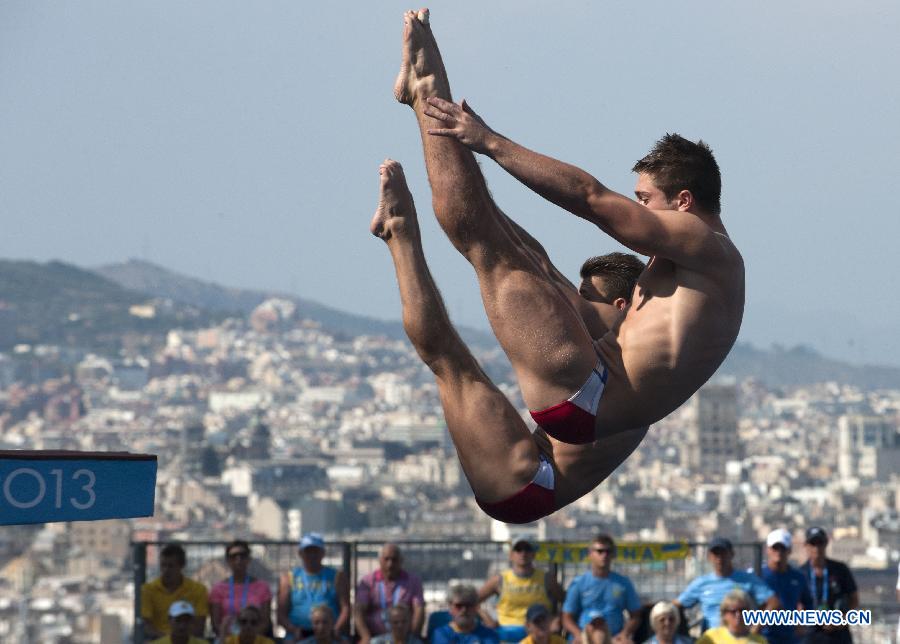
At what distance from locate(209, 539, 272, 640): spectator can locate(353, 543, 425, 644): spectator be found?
0.62 metres

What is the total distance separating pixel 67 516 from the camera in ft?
15.5

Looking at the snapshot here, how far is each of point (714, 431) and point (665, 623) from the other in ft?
483

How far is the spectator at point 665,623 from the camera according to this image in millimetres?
10023

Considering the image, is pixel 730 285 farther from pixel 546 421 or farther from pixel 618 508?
pixel 618 508

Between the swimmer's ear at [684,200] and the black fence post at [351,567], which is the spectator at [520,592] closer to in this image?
the black fence post at [351,567]

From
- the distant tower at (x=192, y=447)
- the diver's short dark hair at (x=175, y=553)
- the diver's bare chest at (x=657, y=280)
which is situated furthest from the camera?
the distant tower at (x=192, y=447)

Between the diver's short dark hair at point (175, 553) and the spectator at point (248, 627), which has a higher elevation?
the diver's short dark hair at point (175, 553)

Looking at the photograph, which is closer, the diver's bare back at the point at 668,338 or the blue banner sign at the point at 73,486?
the blue banner sign at the point at 73,486

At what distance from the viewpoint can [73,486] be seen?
476cm

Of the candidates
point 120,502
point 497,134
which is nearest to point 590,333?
point 497,134

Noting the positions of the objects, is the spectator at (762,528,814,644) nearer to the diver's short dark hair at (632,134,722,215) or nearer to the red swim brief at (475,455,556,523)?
the red swim brief at (475,455,556,523)

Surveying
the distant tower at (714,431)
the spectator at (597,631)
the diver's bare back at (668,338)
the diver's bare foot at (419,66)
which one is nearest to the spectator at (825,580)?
the spectator at (597,631)

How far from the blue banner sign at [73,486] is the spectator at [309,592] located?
6.27 m

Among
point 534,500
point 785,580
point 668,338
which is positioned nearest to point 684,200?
point 668,338
